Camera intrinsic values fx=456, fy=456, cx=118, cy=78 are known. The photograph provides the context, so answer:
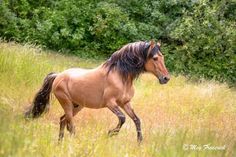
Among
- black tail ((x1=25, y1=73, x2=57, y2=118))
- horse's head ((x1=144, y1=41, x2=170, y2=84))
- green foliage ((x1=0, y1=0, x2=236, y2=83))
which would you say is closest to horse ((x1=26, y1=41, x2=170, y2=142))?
horse's head ((x1=144, y1=41, x2=170, y2=84))

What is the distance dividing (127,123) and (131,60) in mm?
2277

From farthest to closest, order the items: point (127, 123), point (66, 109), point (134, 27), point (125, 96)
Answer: point (134, 27) → point (127, 123) → point (66, 109) → point (125, 96)

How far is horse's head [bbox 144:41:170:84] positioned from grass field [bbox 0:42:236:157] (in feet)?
2.71

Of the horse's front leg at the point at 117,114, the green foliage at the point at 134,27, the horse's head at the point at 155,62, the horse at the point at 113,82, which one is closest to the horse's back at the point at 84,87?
the horse at the point at 113,82

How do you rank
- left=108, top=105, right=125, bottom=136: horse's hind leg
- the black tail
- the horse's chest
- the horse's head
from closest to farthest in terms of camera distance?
left=108, top=105, right=125, bottom=136: horse's hind leg, the horse's chest, the horse's head, the black tail

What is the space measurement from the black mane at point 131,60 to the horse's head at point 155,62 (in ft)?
0.11

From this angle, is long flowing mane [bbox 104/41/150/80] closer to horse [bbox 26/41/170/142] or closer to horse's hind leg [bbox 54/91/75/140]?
horse [bbox 26/41/170/142]

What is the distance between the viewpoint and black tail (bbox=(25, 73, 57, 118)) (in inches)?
284

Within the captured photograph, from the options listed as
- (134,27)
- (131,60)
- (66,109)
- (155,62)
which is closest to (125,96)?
(131,60)

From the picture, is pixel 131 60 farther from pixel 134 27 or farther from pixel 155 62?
pixel 134 27

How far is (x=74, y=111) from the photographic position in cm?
702

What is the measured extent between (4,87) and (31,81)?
122 centimetres

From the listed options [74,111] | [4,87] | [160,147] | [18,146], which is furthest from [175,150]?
[4,87]

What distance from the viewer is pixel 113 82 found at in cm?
656
